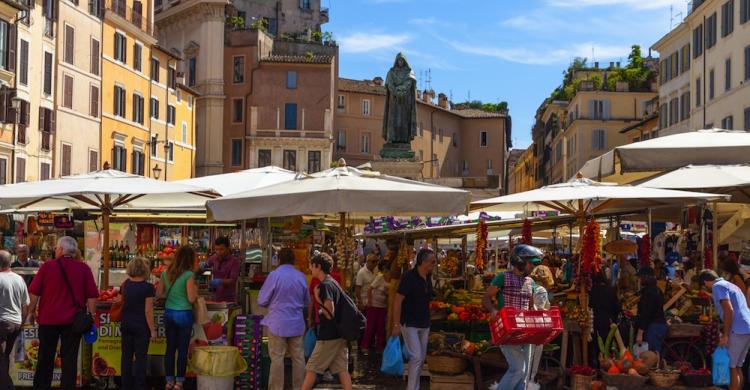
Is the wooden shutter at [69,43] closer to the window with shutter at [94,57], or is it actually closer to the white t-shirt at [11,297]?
the window with shutter at [94,57]

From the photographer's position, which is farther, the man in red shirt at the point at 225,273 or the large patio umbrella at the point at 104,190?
the man in red shirt at the point at 225,273

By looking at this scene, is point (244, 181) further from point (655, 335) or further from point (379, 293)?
point (655, 335)

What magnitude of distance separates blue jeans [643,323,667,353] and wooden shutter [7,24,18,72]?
30975 mm

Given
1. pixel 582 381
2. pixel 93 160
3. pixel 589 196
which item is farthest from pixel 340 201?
pixel 93 160

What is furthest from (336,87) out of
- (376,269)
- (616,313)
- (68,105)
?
(616,313)

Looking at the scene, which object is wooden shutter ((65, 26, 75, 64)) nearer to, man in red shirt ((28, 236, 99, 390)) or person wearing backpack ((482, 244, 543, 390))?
man in red shirt ((28, 236, 99, 390))

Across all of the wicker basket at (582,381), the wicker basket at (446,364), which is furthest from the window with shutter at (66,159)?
the wicker basket at (582,381)

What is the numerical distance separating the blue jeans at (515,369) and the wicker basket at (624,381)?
1.29m

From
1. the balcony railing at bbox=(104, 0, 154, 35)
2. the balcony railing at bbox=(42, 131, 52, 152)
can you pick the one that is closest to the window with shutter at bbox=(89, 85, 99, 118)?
the balcony railing at bbox=(104, 0, 154, 35)

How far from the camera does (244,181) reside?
15.9 m

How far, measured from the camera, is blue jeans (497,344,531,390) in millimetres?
10750

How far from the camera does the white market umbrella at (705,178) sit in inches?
507

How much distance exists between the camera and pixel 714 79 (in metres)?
47.1

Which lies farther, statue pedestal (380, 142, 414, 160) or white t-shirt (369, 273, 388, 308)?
statue pedestal (380, 142, 414, 160)
